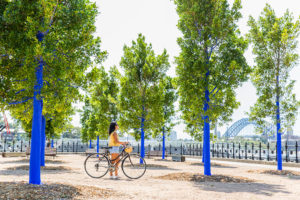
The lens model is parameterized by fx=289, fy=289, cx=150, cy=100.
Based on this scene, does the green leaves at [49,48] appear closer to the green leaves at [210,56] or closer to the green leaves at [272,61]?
the green leaves at [210,56]

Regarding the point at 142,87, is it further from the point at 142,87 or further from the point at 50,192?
the point at 50,192

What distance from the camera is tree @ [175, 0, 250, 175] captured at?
12391 millimetres

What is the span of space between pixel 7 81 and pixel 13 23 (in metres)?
1.58

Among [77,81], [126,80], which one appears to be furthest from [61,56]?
[126,80]

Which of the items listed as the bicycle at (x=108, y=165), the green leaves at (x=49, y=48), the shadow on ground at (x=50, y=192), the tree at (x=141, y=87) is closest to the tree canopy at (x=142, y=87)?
the tree at (x=141, y=87)

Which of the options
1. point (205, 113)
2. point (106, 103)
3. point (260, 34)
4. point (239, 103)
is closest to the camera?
point (205, 113)

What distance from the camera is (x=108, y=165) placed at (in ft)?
35.1

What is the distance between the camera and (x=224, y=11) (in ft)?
41.5

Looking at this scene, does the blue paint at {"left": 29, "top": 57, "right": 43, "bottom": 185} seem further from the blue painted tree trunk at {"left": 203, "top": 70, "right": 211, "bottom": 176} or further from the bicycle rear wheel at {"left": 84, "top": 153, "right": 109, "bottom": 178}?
the blue painted tree trunk at {"left": 203, "top": 70, "right": 211, "bottom": 176}

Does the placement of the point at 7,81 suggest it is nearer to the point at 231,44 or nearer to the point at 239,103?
the point at 231,44

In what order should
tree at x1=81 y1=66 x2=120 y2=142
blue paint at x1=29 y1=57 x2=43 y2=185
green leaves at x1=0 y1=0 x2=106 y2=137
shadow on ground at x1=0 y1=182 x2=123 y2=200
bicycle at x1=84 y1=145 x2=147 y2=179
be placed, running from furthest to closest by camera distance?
tree at x1=81 y1=66 x2=120 y2=142, bicycle at x1=84 y1=145 x2=147 y2=179, blue paint at x1=29 y1=57 x2=43 y2=185, green leaves at x1=0 y1=0 x2=106 y2=137, shadow on ground at x1=0 y1=182 x2=123 y2=200

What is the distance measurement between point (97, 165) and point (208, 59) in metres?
6.58

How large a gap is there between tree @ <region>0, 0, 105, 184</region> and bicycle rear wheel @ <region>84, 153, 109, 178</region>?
2716mm

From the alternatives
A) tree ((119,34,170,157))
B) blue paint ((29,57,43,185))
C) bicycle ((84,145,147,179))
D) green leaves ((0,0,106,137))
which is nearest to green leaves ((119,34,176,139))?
tree ((119,34,170,157))
